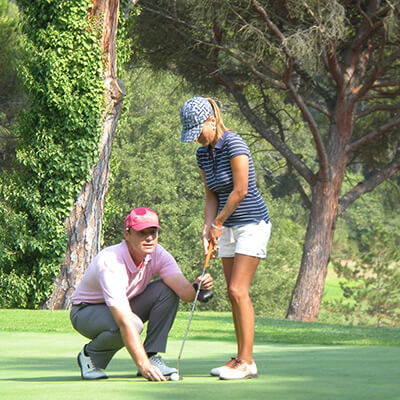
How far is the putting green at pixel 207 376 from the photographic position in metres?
4.02

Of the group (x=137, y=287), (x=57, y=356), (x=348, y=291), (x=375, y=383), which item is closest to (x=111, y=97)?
(x=57, y=356)

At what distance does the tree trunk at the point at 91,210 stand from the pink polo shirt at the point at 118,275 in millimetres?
10134

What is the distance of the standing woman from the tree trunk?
34.0ft

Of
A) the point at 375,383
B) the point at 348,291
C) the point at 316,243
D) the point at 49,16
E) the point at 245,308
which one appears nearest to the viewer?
the point at 375,383

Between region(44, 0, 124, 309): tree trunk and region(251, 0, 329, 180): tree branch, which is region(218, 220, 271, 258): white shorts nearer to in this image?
region(44, 0, 124, 309): tree trunk

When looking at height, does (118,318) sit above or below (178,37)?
below

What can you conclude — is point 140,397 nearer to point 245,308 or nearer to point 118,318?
point 118,318

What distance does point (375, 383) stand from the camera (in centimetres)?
446

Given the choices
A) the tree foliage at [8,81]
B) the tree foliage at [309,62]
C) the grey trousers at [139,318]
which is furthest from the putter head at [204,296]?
the tree foliage at [8,81]

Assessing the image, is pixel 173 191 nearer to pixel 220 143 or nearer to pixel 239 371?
pixel 220 143

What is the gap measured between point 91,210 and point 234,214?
10.6 metres

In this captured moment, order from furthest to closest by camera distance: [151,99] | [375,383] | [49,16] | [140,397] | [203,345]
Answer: [151,99] → [49,16] → [203,345] → [375,383] → [140,397]

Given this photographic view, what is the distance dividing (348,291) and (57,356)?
2188 centimetres

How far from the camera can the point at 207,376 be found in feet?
17.0
